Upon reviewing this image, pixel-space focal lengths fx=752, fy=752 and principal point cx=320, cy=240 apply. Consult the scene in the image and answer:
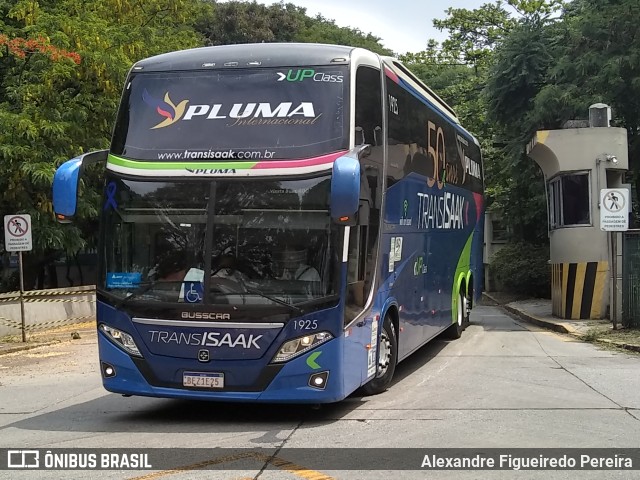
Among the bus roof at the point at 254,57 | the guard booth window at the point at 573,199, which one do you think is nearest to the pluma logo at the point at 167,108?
the bus roof at the point at 254,57

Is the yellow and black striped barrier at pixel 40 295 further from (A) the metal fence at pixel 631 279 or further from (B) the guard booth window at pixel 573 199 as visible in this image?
(A) the metal fence at pixel 631 279

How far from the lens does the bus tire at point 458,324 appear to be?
51.9 ft

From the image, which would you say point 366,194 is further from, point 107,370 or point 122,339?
point 107,370

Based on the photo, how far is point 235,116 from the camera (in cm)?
830

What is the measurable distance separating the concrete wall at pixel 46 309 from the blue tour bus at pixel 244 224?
11867 millimetres

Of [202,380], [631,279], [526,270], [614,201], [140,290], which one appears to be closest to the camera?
[202,380]

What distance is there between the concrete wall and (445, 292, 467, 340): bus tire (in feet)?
36.0

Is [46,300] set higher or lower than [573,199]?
lower

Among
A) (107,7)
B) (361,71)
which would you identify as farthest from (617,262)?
(107,7)

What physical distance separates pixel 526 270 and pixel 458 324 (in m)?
15.9

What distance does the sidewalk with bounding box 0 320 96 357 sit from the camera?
16.7 metres

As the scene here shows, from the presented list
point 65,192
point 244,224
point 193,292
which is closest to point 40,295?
point 65,192

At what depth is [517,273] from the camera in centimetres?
3130

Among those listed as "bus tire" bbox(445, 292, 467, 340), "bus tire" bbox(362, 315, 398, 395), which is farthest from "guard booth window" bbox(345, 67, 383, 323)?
"bus tire" bbox(445, 292, 467, 340)
